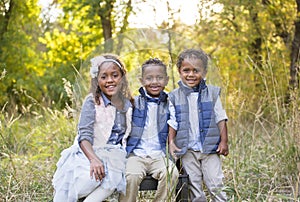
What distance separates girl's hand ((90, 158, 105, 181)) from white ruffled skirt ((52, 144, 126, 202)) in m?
0.02

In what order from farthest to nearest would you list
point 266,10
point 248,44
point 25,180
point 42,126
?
point 248,44
point 266,10
point 42,126
point 25,180

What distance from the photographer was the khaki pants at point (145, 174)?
2959 mm

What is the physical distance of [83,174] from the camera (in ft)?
9.70

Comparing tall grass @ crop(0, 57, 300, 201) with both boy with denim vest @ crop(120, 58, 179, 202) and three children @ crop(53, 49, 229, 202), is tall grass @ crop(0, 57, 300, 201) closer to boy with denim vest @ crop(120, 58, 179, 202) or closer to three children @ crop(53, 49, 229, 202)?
three children @ crop(53, 49, 229, 202)

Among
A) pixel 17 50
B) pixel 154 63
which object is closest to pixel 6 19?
pixel 17 50

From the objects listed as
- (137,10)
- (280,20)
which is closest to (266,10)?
(280,20)

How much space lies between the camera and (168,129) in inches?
125

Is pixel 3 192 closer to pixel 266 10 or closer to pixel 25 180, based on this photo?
pixel 25 180

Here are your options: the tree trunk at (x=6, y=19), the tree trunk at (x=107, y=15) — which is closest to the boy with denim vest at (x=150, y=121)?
the tree trunk at (x=107, y=15)

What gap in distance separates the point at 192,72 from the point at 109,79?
1.61 feet

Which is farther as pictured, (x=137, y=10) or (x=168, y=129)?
(x=137, y=10)

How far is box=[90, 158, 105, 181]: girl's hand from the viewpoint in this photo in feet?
9.60

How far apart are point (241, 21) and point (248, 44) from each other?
1.08 feet

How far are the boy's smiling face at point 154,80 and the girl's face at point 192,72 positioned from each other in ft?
0.44
